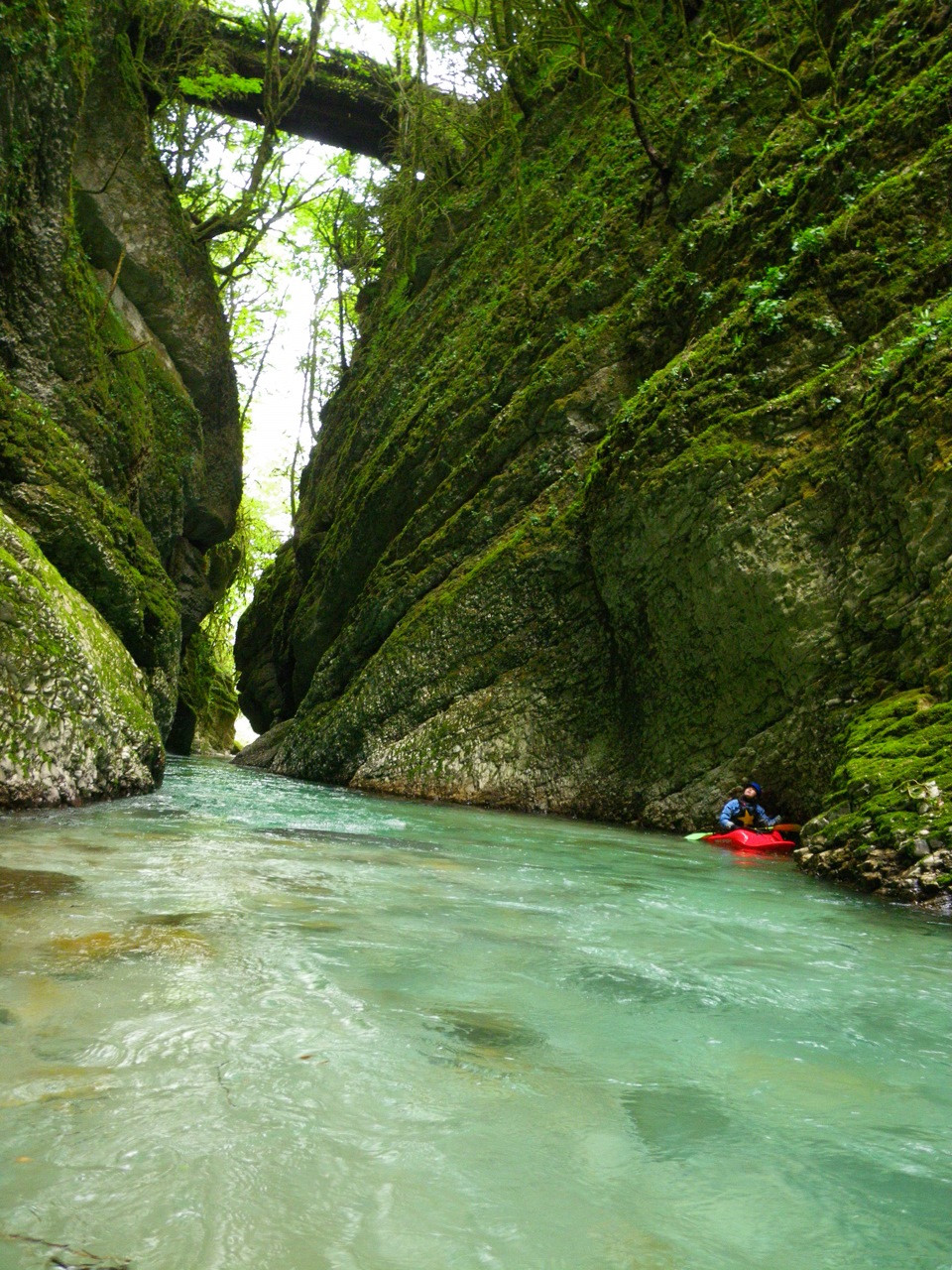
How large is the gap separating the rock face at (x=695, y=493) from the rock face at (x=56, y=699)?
455 cm

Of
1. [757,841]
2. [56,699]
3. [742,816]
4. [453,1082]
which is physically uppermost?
[56,699]

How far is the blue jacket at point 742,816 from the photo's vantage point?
8570 mm

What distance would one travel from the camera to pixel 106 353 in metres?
14.1

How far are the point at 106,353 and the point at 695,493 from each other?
9.54 meters

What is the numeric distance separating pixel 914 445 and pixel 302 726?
1159 cm

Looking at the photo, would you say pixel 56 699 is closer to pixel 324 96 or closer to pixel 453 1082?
pixel 453 1082

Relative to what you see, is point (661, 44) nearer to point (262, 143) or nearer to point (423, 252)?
point (423, 252)

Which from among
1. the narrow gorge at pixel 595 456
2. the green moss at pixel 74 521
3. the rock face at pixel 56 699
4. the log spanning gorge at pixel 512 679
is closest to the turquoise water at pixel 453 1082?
the log spanning gorge at pixel 512 679

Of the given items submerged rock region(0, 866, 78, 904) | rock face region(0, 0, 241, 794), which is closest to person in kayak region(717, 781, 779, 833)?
submerged rock region(0, 866, 78, 904)

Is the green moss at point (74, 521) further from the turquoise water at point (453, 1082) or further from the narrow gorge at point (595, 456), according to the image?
the turquoise water at point (453, 1082)

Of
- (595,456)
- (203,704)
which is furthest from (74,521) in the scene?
(203,704)

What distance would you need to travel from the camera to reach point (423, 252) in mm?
19438

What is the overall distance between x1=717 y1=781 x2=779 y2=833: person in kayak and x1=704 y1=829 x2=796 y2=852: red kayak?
326 mm

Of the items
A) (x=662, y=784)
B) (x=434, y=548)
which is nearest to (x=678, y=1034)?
(x=662, y=784)
